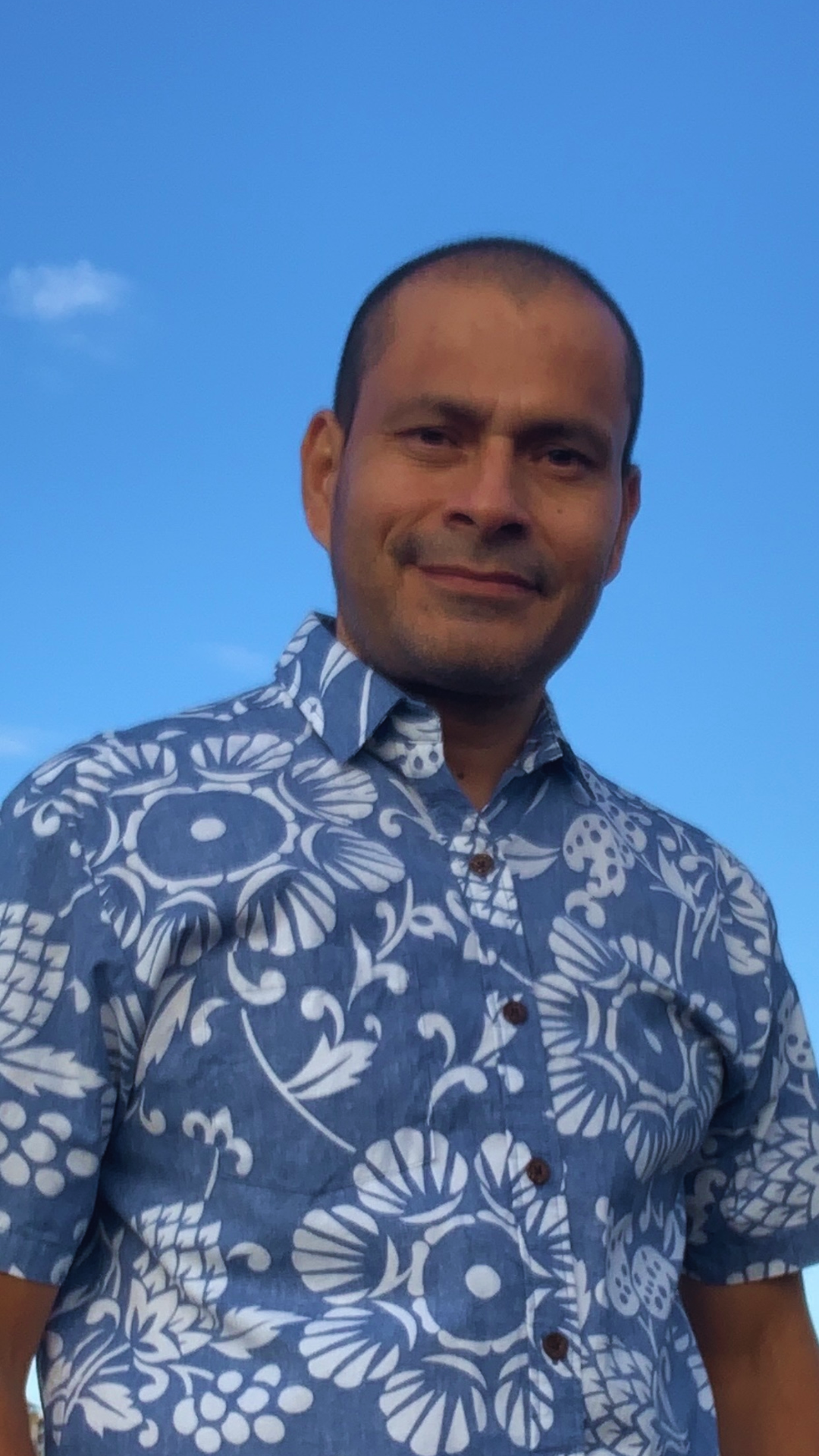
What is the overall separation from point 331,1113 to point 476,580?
714 mm

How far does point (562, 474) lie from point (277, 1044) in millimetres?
859

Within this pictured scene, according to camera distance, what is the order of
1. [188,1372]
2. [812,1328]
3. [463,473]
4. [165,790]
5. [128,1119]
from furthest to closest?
[812,1328] < [463,473] < [165,790] < [128,1119] < [188,1372]

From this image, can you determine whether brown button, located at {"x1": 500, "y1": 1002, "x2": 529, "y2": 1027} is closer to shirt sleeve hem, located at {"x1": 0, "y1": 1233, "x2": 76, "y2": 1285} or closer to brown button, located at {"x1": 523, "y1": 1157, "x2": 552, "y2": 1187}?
brown button, located at {"x1": 523, "y1": 1157, "x2": 552, "y2": 1187}

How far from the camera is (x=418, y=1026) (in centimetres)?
178

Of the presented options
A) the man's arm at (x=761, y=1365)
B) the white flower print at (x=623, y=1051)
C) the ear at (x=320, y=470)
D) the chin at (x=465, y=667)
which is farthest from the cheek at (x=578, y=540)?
the man's arm at (x=761, y=1365)

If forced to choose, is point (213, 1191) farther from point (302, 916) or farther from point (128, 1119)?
point (302, 916)

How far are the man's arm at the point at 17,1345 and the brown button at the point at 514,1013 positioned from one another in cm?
59

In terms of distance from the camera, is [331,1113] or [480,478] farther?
[480,478]

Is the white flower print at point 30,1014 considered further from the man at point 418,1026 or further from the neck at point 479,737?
the neck at point 479,737

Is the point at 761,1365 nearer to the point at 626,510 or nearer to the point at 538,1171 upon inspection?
the point at 538,1171

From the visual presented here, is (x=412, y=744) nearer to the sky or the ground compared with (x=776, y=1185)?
nearer to the sky

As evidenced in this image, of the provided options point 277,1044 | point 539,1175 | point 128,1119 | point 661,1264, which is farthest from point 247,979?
point 661,1264

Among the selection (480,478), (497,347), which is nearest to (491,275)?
(497,347)

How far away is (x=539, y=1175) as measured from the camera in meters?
1.75
